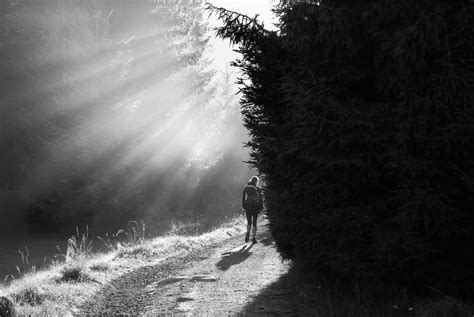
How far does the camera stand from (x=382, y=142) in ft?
18.1

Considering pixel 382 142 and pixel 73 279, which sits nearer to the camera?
pixel 382 142

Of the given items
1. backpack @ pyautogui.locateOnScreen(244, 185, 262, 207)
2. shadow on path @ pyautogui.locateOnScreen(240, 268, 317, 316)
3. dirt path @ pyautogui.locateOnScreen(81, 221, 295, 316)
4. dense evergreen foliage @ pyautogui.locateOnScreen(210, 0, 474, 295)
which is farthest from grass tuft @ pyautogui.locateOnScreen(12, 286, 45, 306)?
backpack @ pyautogui.locateOnScreen(244, 185, 262, 207)

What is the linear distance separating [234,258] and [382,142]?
24.5 ft

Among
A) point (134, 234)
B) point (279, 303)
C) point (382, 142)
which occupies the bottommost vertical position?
point (134, 234)

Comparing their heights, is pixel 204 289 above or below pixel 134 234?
above

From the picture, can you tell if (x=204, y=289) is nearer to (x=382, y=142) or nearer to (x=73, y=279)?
(x=73, y=279)

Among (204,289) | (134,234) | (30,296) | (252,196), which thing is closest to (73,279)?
(30,296)

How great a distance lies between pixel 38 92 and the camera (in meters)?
25.8

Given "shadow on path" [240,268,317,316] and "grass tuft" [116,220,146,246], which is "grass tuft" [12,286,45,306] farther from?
"grass tuft" [116,220,146,246]

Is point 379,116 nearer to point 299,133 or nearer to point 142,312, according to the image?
point 299,133

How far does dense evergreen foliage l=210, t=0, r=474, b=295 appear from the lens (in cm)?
503

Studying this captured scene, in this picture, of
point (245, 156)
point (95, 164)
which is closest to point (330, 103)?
point (95, 164)

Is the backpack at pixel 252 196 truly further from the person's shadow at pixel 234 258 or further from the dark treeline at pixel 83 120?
the dark treeline at pixel 83 120

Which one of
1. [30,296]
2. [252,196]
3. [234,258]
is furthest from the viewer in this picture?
[252,196]
